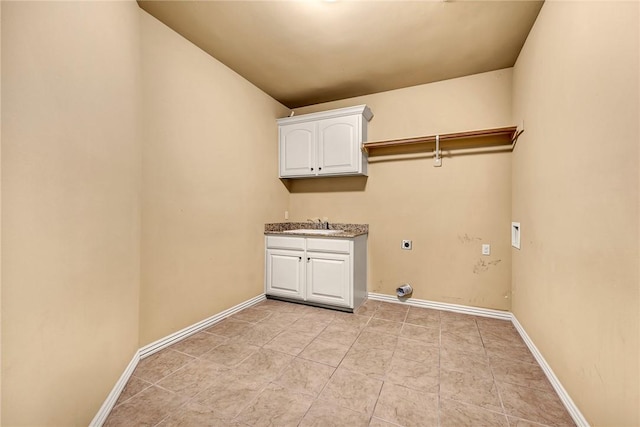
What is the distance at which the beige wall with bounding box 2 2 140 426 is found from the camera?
0.90m

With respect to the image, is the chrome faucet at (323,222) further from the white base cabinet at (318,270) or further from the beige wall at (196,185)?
the beige wall at (196,185)

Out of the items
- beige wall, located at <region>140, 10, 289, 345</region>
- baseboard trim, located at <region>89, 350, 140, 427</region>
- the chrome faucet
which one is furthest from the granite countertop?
baseboard trim, located at <region>89, 350, 140, 427</region>

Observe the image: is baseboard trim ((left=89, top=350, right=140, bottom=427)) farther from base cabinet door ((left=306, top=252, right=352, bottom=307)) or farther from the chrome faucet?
the chrome faucet

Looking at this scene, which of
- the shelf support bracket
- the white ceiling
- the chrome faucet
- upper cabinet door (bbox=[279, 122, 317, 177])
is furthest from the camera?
the chrome faucet

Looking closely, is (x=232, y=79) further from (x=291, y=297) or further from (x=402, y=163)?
(x=291, y=297)

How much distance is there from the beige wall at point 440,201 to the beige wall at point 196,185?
1.17 meters

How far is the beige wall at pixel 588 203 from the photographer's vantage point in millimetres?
982

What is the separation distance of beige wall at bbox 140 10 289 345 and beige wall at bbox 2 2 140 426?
0.27 m

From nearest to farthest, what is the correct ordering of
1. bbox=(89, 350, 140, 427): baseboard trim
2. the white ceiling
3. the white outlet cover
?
bbox=(89, 350, 140, 427): baseboard trim → the white ceiling → the white outlet cover

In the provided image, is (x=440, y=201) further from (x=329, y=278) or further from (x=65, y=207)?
(x=65, y=207)

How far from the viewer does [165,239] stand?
6.59ft

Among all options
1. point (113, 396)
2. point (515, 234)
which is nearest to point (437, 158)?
point (515, 234)

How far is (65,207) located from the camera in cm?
112

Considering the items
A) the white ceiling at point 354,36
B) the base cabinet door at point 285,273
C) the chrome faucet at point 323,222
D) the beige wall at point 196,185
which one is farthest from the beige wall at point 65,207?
the chrome faucet at point 323,222
